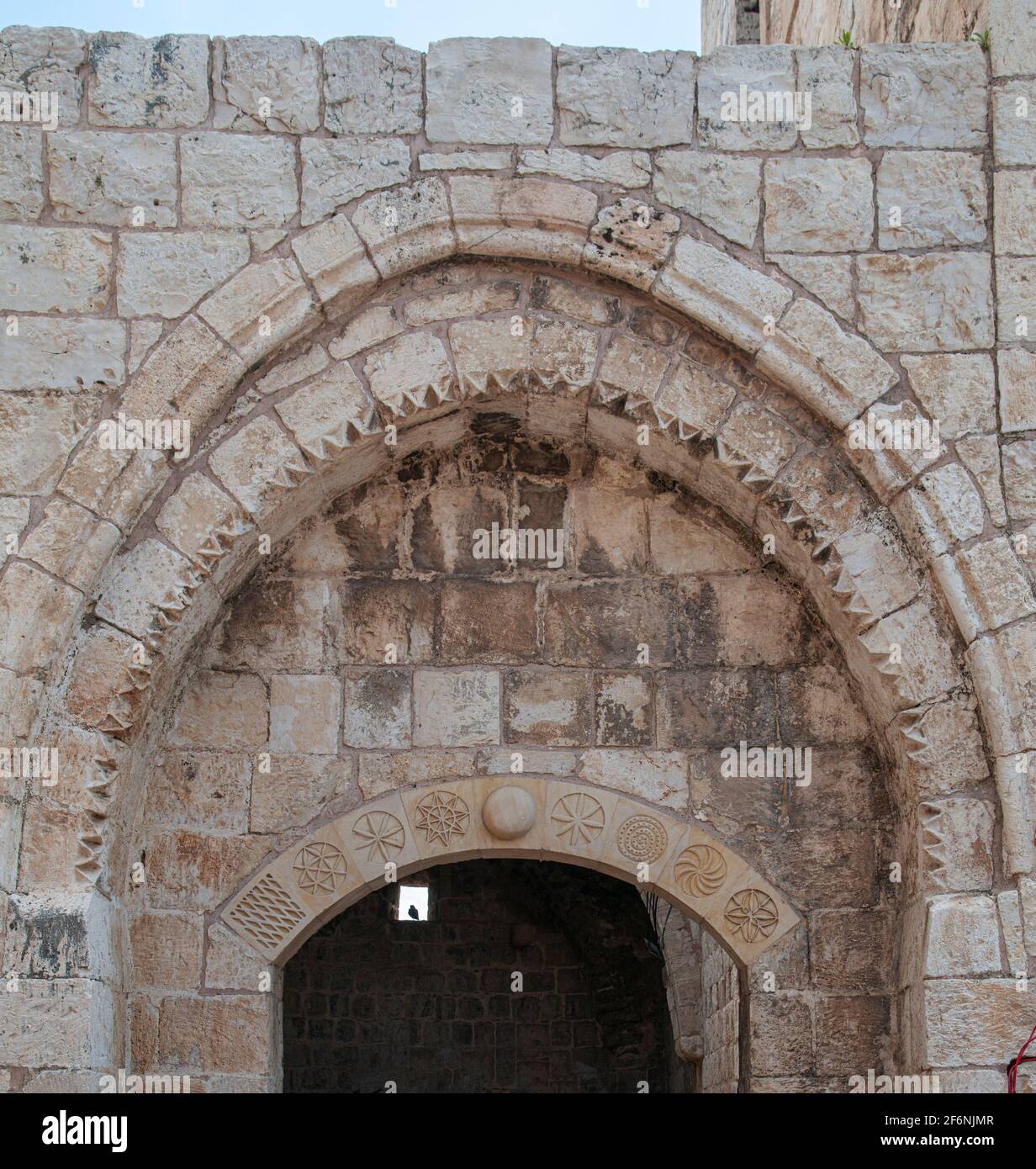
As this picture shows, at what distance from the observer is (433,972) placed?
1007 centimetres

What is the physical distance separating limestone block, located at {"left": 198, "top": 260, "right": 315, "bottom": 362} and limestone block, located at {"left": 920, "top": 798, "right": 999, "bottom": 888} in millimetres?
2380

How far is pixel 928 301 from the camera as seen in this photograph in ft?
15.3

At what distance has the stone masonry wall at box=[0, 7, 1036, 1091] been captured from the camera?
446 cm

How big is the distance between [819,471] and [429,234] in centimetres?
140

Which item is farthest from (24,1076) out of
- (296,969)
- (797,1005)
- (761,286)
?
(296,969)

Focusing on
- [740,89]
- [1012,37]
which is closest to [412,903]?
[740,89]

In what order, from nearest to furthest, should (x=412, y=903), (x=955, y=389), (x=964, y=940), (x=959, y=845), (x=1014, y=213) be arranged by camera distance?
1. (x=964, y=940)
2. (x=959, y=845)
3. (x=955, y=389)
4. (x=1014, y=213)
5. (x=412, y=903)

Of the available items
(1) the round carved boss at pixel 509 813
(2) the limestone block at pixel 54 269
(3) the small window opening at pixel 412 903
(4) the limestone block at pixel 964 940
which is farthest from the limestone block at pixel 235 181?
(3) the small window opening at pixel 412 903

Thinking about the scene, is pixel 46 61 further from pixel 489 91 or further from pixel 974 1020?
pixel 974 1020

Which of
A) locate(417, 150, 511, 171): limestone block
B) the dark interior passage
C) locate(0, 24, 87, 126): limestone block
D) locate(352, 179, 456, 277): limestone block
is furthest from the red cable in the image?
the dark interior passage

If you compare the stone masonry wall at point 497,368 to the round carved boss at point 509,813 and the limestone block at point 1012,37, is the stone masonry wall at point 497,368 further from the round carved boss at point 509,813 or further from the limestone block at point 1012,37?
the round carved boss at point 509,813

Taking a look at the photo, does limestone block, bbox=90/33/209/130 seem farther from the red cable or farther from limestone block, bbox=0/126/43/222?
the red cable

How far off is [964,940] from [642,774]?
1114 millimetres

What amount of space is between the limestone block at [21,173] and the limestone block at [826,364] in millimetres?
2267
